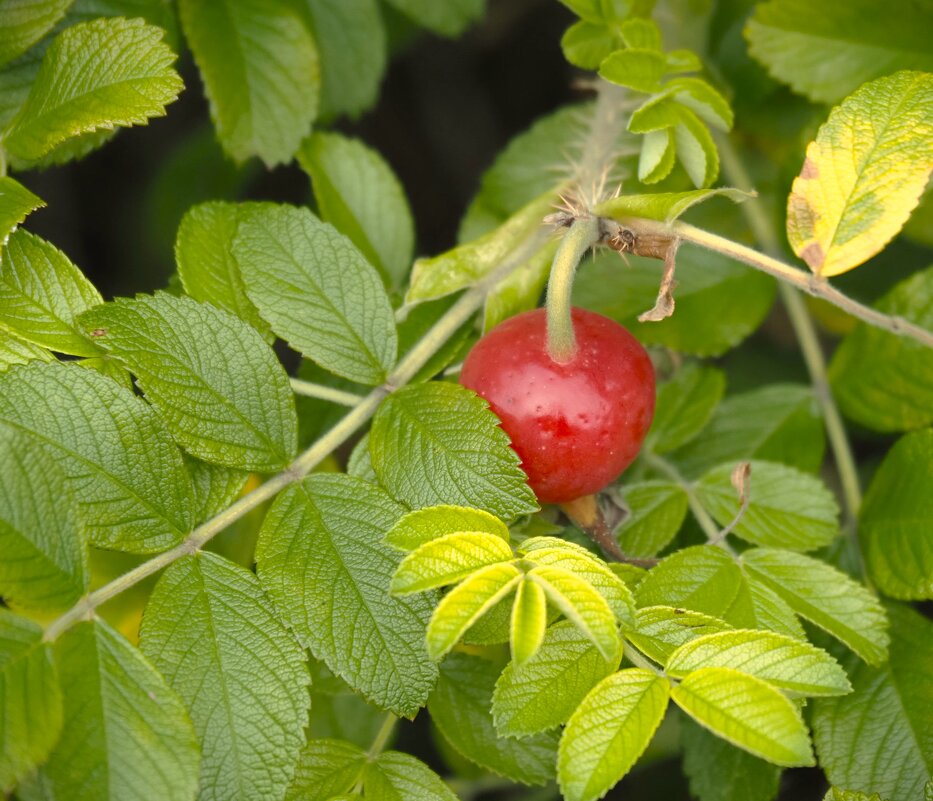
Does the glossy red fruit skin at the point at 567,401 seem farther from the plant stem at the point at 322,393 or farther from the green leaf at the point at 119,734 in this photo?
the green leaf at the point at 119,734

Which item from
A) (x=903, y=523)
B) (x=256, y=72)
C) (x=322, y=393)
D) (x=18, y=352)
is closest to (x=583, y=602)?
(x=322, y=393)

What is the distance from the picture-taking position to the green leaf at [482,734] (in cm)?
149

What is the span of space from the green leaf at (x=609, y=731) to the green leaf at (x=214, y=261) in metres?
0.70

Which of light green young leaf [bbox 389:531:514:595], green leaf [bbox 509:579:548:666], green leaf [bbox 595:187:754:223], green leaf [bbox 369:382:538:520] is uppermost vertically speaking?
green leaf [bbox 595:187:754:223]

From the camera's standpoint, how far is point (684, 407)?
5.90 feet

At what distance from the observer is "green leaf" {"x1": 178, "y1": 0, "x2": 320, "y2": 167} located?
1.74 m

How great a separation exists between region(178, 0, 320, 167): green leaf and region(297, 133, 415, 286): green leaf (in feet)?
0.20

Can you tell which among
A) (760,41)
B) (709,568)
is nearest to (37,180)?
(760,41)

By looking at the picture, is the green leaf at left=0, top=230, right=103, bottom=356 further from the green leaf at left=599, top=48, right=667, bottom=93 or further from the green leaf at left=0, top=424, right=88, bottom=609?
the green leaf at left=599, top=48, right=667, bottom=93

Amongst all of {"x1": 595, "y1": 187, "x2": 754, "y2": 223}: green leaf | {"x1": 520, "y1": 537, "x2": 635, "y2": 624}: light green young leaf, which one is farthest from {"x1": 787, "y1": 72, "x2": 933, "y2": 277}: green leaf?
{"x1": 520, "y1": 537, "x2": 635, "y2": 624}: light green young leaf

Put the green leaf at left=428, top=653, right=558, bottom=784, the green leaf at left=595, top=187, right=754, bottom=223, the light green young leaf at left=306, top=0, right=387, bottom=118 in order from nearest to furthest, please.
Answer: the green leaf at left=595, top=187, right=754, bottom=223 < the green leaf at left=428, top=653, right=558, bottom=784 < the light green young leaf at left=306, top=0, right=387, bottom=118

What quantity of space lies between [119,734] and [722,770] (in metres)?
0.95

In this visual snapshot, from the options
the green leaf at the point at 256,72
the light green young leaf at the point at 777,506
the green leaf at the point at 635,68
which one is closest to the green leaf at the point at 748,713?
the light green young leaf at the point at 777,506

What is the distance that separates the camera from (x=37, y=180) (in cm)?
274
